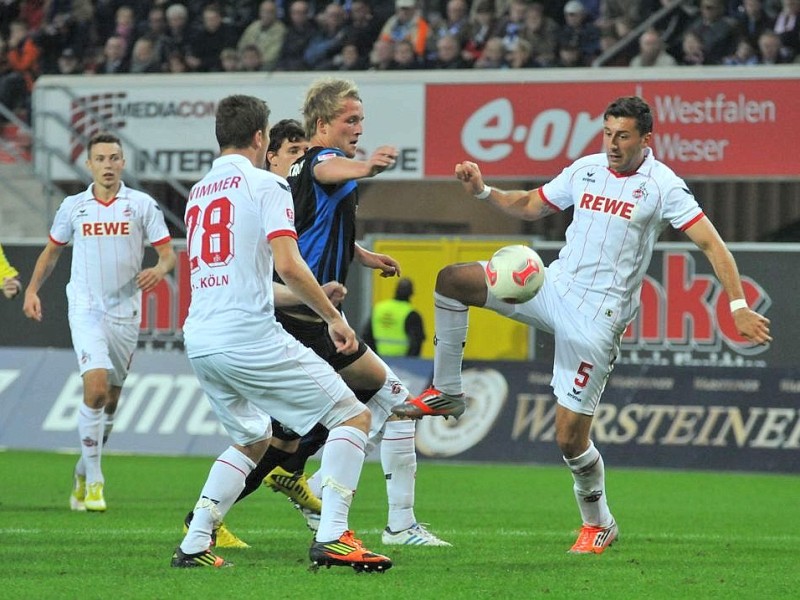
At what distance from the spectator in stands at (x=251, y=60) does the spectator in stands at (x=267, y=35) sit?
0.23 metres

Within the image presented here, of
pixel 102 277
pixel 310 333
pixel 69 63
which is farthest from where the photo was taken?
pixel 69 63

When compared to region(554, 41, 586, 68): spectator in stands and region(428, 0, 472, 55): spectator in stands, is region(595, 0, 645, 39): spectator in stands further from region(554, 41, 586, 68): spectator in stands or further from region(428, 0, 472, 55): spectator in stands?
region(428, 0, 472, 55): spectator in stands

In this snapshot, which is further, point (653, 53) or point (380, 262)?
point (653, 53)

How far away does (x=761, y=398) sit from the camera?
15367 millimetres

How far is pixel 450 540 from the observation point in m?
9.12

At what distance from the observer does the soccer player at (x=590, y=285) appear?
8414 millimetres

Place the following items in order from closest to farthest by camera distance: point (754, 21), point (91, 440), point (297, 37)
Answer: point (91, 440)
point (754, 21)
point (297, 37)

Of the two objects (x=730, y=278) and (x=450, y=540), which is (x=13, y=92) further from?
(x=730, y=278)

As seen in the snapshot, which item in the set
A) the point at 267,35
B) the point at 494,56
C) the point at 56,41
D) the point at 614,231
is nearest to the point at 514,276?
the point at 614,231

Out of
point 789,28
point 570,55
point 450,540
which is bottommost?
point 450,540

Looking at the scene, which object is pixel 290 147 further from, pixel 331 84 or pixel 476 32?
pixel 476 32

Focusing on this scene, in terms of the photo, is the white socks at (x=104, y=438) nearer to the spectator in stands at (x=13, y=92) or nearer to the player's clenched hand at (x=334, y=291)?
the player's clenched hand at (x=334, y=291)

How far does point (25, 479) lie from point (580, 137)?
8748 millimetres

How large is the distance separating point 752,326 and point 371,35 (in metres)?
14.6
